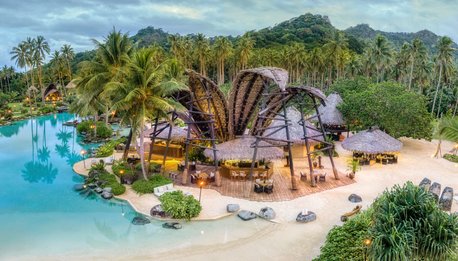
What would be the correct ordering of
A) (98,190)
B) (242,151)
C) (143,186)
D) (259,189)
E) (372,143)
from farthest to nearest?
(372,143) < (242,151) < (98,190) < (143,186) < (259,189)

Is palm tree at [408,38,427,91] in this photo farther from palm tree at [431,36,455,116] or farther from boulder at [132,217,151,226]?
boulder at [132,217,151,226]

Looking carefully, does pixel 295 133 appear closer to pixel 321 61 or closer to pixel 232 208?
pixel 232 208

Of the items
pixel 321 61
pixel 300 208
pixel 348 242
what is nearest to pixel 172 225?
pixel 300 208

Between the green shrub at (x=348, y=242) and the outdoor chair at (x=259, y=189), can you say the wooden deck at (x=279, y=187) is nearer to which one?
the outdoor chair at (x=259, y=189)

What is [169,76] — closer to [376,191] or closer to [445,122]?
[376,191]

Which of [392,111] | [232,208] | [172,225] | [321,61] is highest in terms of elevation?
[321,61]

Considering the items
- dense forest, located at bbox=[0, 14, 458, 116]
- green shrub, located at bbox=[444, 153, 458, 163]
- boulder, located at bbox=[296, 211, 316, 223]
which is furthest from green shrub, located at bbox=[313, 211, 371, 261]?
dense forest, located at bbox=[0, 14, 458, 116]

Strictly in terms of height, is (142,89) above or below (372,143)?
above

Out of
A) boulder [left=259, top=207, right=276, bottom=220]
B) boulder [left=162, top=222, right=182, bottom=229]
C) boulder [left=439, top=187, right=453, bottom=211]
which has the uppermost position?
boulder [left=439, top=187, right=453, bottom=211]
